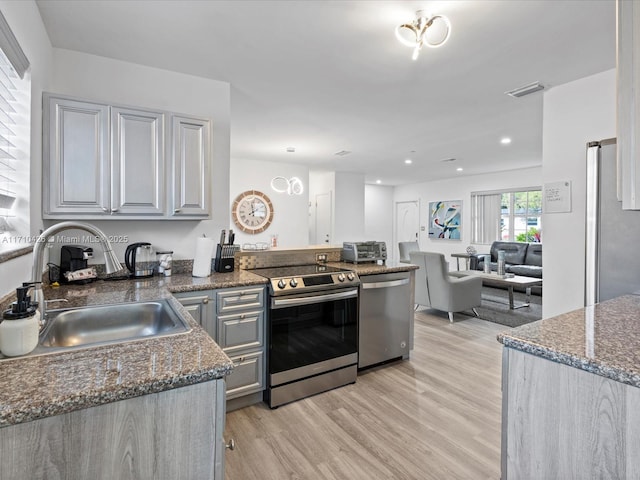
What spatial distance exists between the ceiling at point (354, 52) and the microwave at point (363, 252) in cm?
142

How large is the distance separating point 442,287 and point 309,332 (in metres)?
2.66

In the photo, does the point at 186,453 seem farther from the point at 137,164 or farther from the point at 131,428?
the point at 137,164

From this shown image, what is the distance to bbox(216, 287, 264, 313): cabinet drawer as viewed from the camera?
2.27 metres

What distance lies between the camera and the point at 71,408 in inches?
30.6

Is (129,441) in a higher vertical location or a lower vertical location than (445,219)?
lower

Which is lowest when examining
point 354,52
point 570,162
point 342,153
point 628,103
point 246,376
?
point 246,376

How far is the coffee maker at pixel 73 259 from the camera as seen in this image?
221 centimetres

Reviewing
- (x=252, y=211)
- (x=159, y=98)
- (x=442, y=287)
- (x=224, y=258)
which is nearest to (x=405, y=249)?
(x=442, y=287)

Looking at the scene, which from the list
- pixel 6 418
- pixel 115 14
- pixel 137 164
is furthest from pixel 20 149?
pixel 6 418

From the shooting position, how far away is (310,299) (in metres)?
2.49

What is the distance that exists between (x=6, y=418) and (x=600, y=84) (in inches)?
153

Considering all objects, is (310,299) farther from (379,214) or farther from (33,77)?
(379,214)

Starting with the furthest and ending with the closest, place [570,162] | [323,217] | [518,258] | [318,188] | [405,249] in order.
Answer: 1. [318,188]
2. [323,217]
3. [405,249]
4. [518,258]
5. [570,162]

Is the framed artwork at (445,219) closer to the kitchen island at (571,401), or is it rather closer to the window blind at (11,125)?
the kitchen island at (571,401)
